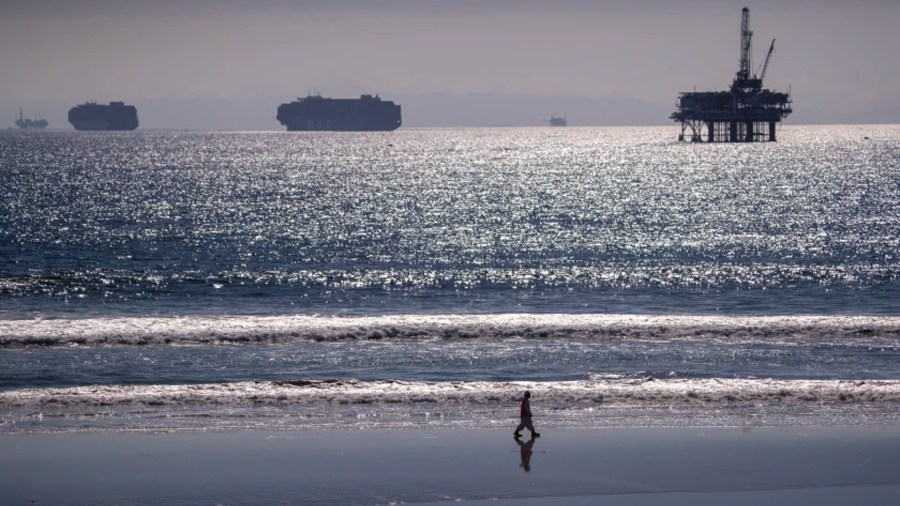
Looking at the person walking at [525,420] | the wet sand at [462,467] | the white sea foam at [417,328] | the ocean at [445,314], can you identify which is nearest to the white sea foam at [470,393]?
the ocean at [445,314]

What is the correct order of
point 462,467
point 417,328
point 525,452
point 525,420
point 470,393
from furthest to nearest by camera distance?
1. point 417,328
2. point 470,393
3. point 525,420
4. point 525,452
5. point 462,467

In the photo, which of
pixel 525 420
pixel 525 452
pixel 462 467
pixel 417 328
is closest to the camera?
pixel 462 467

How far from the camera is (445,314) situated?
49281mm

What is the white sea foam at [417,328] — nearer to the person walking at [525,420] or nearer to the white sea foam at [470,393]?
the white sea foam at [470,393]

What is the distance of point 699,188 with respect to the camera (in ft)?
435

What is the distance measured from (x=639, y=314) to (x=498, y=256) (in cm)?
2186

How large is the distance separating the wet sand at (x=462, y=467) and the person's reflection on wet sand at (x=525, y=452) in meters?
0.04

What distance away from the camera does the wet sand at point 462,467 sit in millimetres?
23016

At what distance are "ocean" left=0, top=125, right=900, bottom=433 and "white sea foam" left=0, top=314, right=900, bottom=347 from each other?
13 centimetres

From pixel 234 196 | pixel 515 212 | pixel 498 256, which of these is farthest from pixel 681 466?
pixel 234 196

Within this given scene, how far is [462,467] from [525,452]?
1878mm

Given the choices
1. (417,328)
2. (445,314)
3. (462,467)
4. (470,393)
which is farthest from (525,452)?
(445,314)

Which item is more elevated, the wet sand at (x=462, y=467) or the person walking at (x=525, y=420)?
the person walking at (x=525, y=420)

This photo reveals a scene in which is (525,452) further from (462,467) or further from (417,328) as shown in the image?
(417,328)
